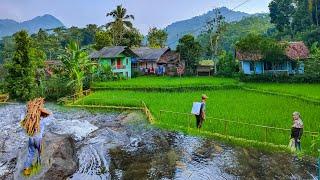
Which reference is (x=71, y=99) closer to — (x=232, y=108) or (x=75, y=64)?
(x=75, y=64)

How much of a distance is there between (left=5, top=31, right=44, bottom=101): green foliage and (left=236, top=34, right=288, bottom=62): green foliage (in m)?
22.5

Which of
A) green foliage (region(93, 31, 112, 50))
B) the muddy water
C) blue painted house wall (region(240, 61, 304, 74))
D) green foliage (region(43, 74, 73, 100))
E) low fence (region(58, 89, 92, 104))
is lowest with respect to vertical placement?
the muddy water

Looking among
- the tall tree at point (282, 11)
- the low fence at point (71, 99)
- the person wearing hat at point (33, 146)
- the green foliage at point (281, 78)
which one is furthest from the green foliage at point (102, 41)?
the person wearing hat at point (33, 146)

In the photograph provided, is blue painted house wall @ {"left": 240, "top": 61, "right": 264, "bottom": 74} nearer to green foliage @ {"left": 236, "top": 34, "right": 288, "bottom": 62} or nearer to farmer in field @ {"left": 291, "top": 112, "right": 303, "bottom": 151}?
green foliage @ {"left": 236, "top": 34, "right": 288, "bottom": 62}

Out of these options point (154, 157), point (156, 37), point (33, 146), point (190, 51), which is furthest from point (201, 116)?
point (156, 37)

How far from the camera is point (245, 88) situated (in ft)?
129

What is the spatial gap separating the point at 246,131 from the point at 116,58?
119 ft

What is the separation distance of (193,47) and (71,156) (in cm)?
4151

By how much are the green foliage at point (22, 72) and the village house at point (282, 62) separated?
2372 centimetres

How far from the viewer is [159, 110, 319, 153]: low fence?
1733 centimetres

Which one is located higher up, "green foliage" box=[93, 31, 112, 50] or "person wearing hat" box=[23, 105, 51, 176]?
"green foliage" box=[93, 31, 112, 50]

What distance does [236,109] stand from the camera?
26359 millimetres

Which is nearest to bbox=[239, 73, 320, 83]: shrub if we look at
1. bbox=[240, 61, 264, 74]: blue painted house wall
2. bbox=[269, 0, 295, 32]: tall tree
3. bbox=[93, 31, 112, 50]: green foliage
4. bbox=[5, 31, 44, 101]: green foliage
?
bbox=[240, 61, 264, 74]: blue painted house wall

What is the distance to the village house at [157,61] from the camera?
57.9 metres
